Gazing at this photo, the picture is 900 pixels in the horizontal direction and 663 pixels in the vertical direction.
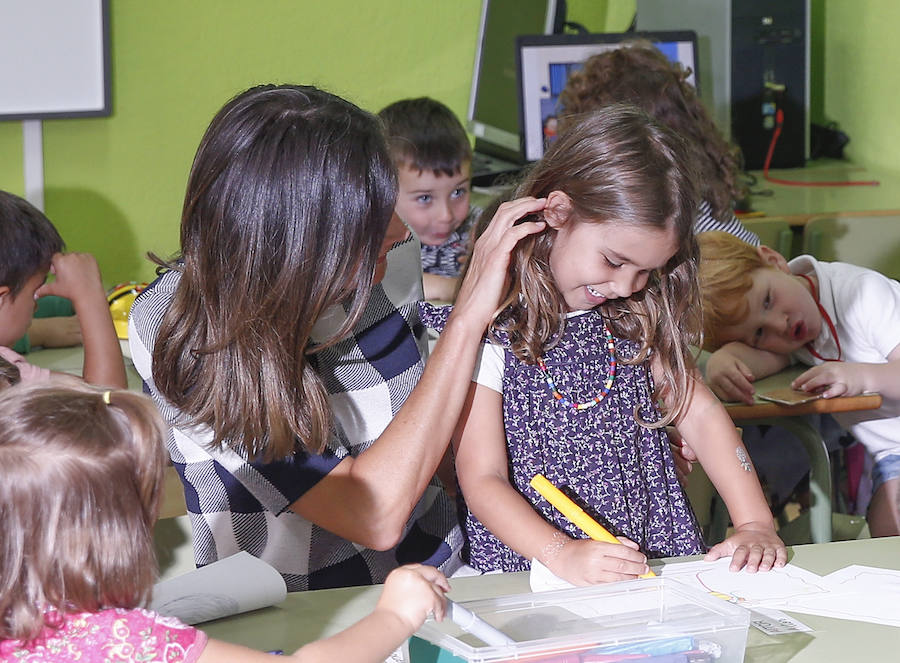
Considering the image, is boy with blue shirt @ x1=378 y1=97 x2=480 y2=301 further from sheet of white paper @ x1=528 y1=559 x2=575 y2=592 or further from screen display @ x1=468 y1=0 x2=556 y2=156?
sheet of white paper @ x1=528 y1=559 x2=575 y2=592

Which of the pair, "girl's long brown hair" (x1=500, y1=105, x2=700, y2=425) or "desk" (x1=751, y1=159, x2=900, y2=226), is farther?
"desk" (x1=751, y1=159, x2=900, y2=226)

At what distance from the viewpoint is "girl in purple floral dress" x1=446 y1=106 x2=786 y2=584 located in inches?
51.2

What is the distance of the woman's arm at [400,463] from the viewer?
1119 millimetres

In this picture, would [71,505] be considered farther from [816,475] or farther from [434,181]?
[434,181]

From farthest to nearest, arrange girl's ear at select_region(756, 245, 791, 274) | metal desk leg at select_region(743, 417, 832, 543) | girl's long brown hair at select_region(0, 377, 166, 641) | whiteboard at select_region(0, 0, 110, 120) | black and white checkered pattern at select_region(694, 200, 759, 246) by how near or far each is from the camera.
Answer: whiteboard at select_region(0, 0, 110, 120)
black and white checkered pattern at select_region(694, 200, 759, 246)
girl's ear at select_region(756, 245, 791, 274)
metal desk leg at select_region(743, 417, 832, 543)
girl's long brown hair at select_region(0, 377, 166, 641)

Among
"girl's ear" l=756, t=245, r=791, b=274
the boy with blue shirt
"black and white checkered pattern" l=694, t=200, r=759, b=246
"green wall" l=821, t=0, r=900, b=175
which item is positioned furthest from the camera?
"green wall" l=821, t=0, r=900, b=175

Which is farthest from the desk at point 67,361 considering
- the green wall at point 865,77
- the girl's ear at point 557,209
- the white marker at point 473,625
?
the green wall at point 865,77

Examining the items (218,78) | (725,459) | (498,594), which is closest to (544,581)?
(498,594)

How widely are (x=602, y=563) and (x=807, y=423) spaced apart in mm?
1026

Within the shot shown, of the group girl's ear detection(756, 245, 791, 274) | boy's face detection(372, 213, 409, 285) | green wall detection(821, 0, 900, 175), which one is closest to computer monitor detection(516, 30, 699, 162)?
green wall detection(821, 0, 900, 175)

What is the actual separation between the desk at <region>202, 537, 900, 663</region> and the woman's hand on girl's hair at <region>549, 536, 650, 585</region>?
0.17 feet

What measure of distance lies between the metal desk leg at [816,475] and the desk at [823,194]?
0.92 m

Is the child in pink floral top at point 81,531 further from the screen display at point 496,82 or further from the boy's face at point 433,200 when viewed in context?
the screen display at point 496,82

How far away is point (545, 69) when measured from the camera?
3.02 metres
